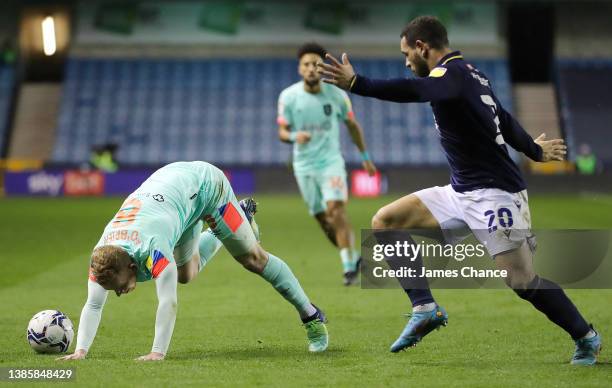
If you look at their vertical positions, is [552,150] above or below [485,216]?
above

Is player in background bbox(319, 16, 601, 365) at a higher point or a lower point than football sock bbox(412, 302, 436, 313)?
higher

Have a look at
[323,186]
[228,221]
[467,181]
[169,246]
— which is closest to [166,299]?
[169,246]

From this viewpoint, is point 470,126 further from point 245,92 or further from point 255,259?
point 245,92

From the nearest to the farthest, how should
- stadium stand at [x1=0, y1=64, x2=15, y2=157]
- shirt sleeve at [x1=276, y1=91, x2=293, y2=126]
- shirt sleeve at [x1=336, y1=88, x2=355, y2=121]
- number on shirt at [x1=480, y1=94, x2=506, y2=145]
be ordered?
number on shirt at [x1=480, y1=94, x2=506, y2=145] → shirt sleeve at [x1=336, y1=88, x2=355, y2=121] → shirt sleeve at [x1=276, y1=91, x2=293, y2=126] → stadium stand at [x1=0, y1=64, x2=15, y2=157]

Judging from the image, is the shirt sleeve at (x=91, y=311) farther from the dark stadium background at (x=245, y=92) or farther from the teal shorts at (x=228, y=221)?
the dark stadium background at (x=245, y=92)

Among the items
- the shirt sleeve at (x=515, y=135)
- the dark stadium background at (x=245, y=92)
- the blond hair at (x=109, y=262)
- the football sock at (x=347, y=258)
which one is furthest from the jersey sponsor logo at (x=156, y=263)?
the dark stadium background at (x=245, y=92)

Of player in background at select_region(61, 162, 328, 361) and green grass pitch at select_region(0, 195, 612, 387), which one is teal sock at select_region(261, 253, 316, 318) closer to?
player in background at select_region(61, 162, 328, 361)

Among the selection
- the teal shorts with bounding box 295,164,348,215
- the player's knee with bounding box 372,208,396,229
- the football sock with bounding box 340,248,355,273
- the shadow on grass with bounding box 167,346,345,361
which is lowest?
the football sock with bounding box 340,248,355,273

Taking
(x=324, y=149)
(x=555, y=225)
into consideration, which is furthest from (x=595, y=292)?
(x=555, y=225)

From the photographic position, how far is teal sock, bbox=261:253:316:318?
7.32m

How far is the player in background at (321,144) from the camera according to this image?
11789mm

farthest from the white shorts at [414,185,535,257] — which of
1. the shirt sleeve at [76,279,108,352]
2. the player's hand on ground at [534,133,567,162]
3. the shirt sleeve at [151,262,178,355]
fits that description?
the shirt sleeve at [76,279,108,352]

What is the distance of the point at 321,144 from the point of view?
1226 centimetres

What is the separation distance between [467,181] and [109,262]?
234 centimetres
